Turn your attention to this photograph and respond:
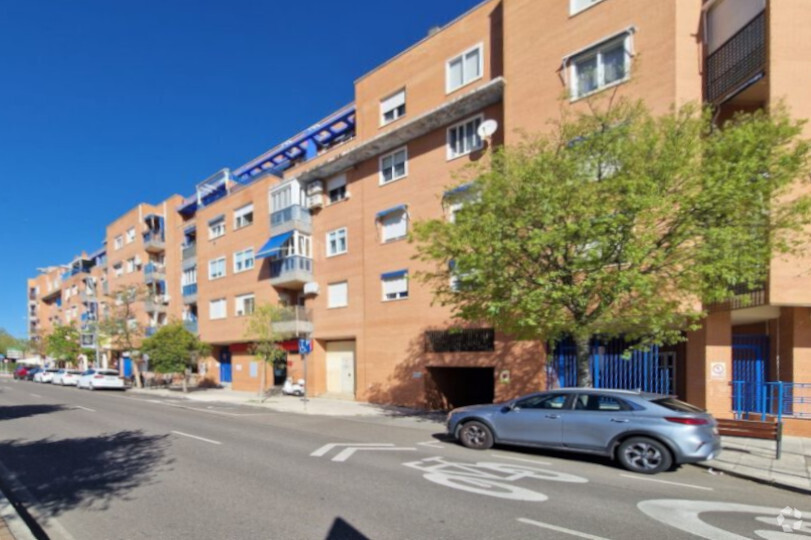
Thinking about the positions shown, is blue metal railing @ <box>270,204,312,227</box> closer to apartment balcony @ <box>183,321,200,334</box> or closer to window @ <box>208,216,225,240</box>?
window @ <box>208,216,225,240</box>

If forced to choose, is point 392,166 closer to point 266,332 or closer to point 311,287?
point 311,287

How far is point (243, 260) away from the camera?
28.9m

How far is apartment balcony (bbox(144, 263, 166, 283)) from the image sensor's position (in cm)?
3825

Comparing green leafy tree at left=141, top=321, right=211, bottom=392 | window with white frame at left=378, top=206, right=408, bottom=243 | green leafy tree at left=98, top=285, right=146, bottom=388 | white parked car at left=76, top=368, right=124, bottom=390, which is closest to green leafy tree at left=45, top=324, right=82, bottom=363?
green leafy tree at left=98, top=285, right=146, bottom=388

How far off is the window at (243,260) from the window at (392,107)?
39.4 ft

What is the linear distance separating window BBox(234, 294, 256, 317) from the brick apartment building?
0.12 metres

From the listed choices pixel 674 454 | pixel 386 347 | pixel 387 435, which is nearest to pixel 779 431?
pixel 674 454

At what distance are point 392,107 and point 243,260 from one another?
13.7 metres

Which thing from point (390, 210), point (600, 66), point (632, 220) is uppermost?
point (600, 66)

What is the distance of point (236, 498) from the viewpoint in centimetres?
651

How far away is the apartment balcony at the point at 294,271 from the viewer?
23891 millimetres

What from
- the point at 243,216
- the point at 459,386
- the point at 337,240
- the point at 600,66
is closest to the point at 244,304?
the point at 243,216

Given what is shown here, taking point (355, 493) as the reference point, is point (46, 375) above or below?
below

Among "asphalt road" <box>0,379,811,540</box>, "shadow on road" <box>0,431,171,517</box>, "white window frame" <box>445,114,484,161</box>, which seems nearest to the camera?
"asphalt road" <box>0,379,811,540</box>
